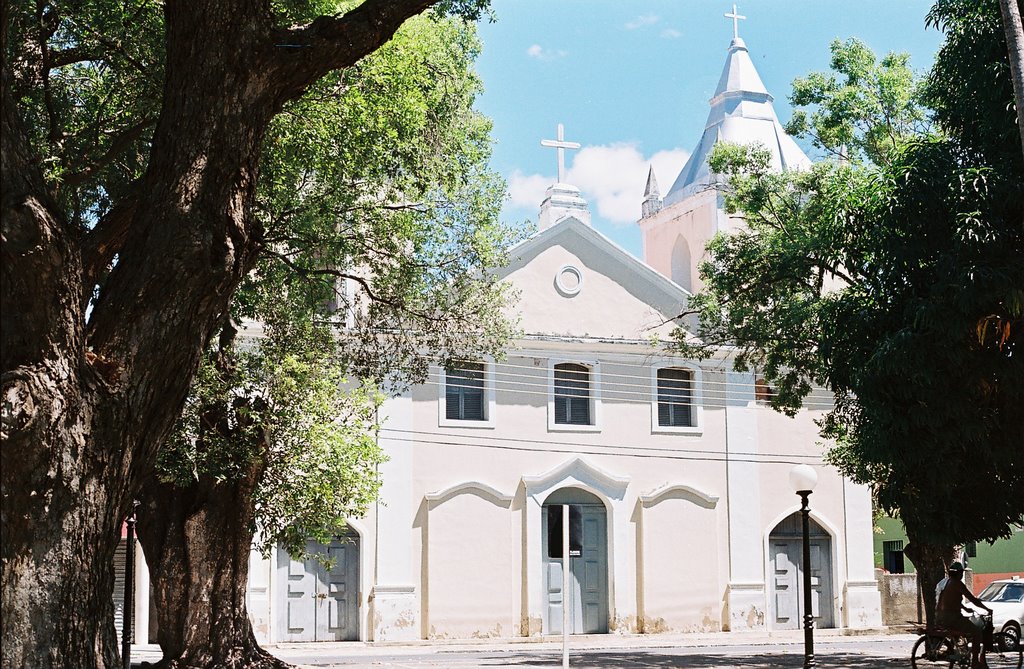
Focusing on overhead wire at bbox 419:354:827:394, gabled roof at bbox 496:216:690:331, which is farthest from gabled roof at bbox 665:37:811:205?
overhead wire at bbox 419:354:827:394

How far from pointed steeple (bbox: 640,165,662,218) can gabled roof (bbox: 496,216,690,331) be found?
6.65 meters

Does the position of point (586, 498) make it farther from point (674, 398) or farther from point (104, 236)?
point (104, 236)

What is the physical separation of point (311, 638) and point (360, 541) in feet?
7.88

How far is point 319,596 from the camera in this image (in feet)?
92.5

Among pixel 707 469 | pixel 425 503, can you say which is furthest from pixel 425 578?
pixel 707 469

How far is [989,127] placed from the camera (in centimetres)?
1560

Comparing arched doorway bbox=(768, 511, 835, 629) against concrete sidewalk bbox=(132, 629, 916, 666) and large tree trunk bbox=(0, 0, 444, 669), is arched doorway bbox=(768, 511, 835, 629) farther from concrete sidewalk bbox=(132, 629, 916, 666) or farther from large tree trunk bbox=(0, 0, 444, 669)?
large tree trunk bbox=(0, 0, 444, 669)

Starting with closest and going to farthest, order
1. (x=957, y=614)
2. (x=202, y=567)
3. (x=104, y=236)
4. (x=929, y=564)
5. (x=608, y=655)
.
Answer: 1. (x=104, y=236)
2. (x=202, y=567)
3. (x=957, y=614)
4. (x=929, y=564)
5. (x=608, y=655)

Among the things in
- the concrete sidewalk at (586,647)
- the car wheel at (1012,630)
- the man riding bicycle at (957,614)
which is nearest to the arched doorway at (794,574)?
the concrete sidewalk at (586,647)

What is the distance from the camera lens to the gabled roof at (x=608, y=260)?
30.7m

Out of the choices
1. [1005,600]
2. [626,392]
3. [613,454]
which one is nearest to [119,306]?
[613,454]

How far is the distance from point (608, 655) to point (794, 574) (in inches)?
383

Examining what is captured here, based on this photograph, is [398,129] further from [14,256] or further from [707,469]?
[707,469]

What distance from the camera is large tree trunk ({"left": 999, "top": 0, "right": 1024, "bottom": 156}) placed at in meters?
13.7
